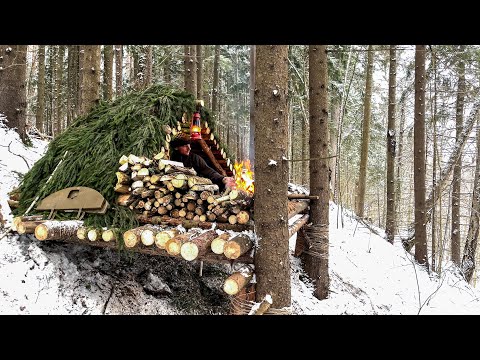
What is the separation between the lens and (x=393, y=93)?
11523 mm

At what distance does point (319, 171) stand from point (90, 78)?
624 cm

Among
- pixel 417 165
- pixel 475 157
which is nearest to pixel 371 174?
pixel 475 157

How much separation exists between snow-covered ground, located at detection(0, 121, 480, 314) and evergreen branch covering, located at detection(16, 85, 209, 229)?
0.74 meters

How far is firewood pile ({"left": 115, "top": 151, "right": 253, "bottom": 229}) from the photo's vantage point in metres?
4.29

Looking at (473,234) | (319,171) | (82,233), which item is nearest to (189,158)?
(319,171)

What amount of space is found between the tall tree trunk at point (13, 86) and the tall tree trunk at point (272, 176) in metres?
6.99

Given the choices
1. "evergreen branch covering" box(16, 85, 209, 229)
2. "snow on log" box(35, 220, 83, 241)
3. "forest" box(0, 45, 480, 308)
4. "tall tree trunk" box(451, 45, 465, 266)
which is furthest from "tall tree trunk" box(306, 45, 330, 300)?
"tall tree trunk" box(451, 45, 465, 266)

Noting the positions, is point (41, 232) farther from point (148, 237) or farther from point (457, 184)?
point (457, 184)

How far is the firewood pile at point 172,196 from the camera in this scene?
4.29m

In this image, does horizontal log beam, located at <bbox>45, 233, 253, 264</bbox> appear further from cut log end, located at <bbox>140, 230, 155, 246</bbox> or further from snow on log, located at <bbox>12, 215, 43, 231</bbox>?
snow on log, located at <bbox>12, 215, 43, 231</bbox>

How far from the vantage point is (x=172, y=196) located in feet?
15.1
